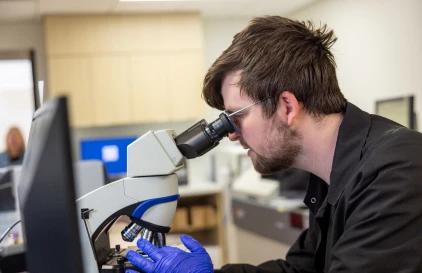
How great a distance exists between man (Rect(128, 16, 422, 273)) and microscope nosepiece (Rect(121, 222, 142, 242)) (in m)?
0.04

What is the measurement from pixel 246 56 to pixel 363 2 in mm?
3386

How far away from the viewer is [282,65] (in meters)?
1.31

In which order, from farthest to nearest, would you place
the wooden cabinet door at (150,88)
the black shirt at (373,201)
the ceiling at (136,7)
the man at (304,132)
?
the wooden cabinet door at (150,88) → the ceiling at (136,7) → the man at (304,132) → the black shirt at (373,201)

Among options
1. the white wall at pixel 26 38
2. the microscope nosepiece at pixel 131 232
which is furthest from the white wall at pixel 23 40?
the microscope nosepiece at pixel 131 232

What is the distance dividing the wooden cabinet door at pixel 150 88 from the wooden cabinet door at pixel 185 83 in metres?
0.06

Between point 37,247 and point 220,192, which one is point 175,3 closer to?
point 220,192

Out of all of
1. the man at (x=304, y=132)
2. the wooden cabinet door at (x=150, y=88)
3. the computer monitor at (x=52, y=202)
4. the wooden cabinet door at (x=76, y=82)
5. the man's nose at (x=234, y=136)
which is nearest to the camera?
the computer monitor at (x=52, y=202)

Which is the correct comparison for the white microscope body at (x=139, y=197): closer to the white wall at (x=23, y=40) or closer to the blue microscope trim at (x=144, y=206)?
the blue microscope trim at (x=144, y=206)

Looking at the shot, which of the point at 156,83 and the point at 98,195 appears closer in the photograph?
the point at 98,195

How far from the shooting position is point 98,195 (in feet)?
3.86

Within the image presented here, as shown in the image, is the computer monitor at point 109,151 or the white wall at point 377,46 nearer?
the white wall at point 377,46

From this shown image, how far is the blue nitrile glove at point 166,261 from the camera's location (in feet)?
3.75

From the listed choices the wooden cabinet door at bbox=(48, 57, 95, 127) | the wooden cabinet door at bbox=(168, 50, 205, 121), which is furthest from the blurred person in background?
the wooden cabinet door at bbox=(168, 50, 205, 121)

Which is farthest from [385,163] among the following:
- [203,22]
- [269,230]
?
[203,22]
